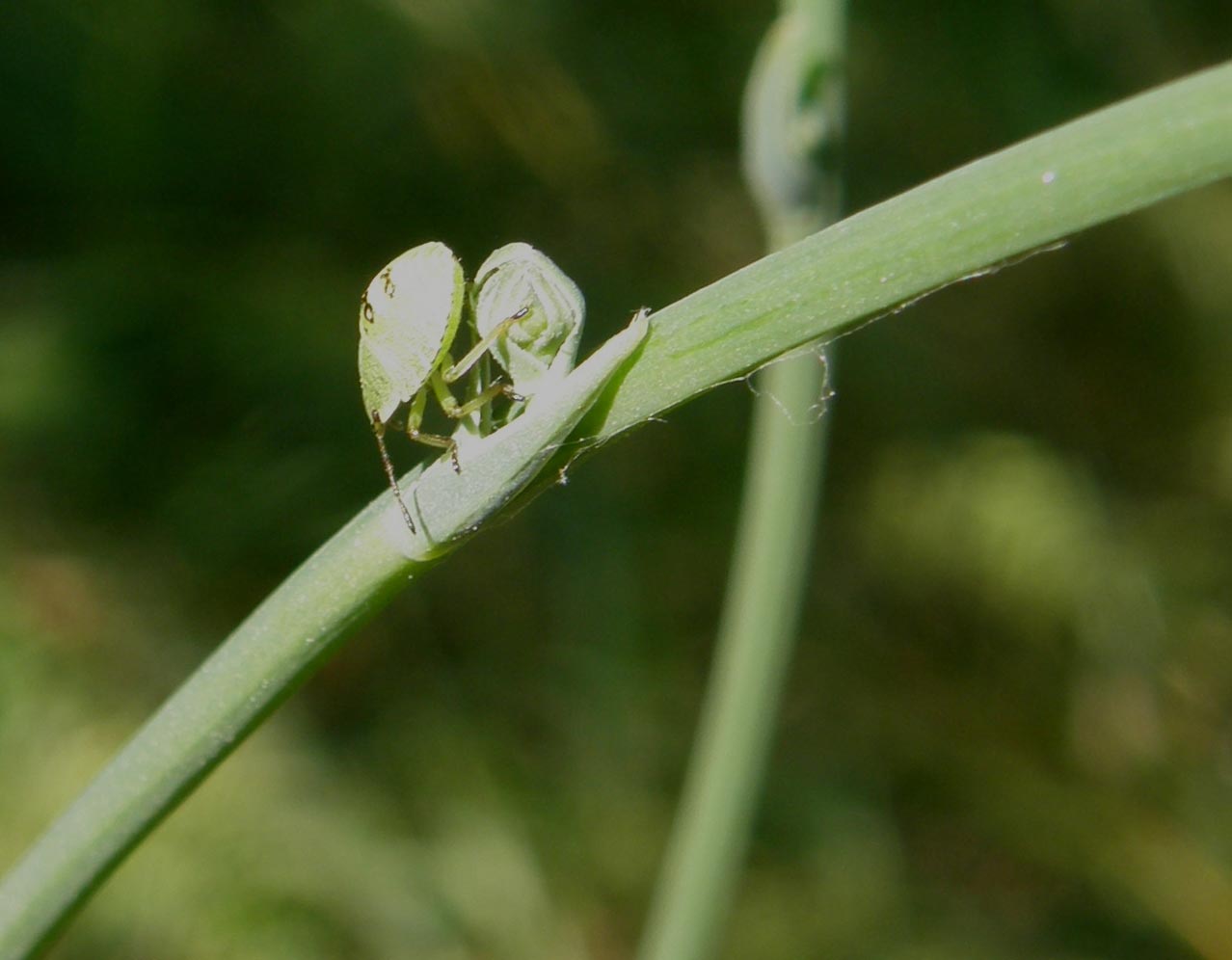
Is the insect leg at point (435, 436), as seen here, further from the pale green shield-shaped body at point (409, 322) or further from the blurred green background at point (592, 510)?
the blurred green background at point (592, 510)

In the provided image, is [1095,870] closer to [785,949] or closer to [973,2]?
[785,949]

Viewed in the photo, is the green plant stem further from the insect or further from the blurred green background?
the blurred green background

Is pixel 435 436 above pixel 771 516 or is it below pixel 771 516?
below

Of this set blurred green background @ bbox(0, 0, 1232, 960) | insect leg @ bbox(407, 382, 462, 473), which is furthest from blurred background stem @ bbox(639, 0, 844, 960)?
blurred green background @ bbox(0, 0, 1232, 960)

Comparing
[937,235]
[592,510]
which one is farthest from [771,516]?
[592,510]

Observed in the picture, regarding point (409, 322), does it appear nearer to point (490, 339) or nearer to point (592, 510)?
point (490, 339)

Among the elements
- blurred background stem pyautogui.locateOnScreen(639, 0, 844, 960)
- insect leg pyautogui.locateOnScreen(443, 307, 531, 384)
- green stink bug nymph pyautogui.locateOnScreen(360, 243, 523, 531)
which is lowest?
insect leg pyautogui.locateOnScreen(443, 307, 531, 384)

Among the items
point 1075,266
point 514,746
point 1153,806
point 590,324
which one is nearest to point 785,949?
point 514,746

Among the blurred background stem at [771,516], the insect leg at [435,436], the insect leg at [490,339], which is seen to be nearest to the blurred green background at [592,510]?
the blurred background stem at [771,516]
